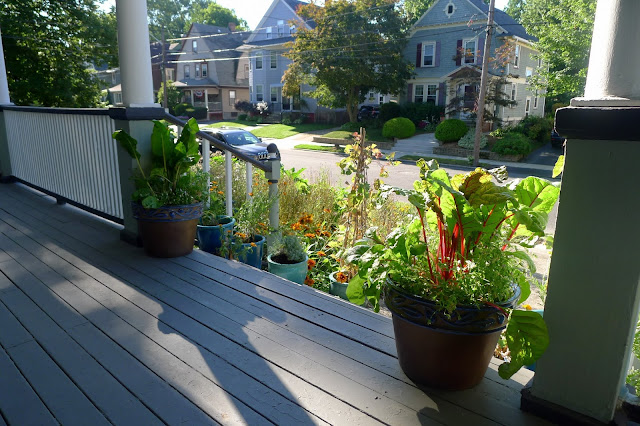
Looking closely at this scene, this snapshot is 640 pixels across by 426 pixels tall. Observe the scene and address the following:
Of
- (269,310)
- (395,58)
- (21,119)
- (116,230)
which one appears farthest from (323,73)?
(269,310)

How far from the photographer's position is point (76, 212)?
5082mm

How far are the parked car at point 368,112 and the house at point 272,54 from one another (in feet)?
17.3

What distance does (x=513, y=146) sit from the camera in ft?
53.9

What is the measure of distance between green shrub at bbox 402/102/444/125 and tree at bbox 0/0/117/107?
1486 centimetres

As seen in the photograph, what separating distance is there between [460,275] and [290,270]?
1904 millimetres

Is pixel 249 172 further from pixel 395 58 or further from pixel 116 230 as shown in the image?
pixel 395 58

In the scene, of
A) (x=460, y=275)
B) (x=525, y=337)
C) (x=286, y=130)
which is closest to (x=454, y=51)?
(x=286, y=130)

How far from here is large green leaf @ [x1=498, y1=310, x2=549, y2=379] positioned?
5.47 feet

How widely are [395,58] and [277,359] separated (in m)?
23.0

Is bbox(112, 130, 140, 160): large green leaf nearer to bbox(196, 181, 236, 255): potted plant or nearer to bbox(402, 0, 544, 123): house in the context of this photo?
bbox(196, 181, 236, 255): potted plant

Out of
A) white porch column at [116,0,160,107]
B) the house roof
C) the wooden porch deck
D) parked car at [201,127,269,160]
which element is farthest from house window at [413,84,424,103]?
the wooden porch deck

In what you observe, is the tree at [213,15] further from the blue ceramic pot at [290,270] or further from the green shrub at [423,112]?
the blue ceramic pot at [290,270]

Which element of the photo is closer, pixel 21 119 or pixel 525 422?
pixel 525 422

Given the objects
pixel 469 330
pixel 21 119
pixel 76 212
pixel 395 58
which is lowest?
pixel 76 212
